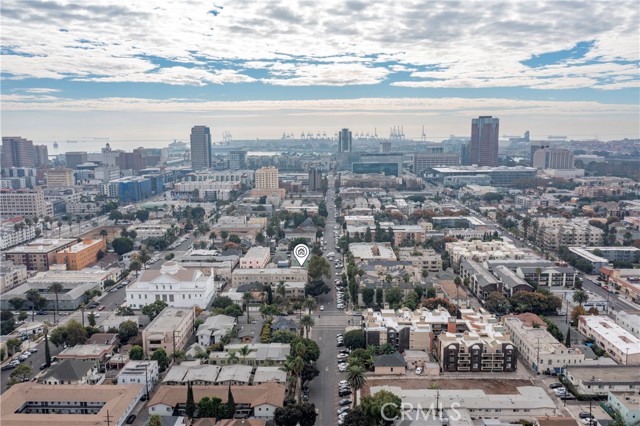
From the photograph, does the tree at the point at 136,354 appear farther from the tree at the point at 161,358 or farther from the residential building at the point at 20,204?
the residential building at the point at 20,204

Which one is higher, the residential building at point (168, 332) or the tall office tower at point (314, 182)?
the tall office tower at point (314, 182)

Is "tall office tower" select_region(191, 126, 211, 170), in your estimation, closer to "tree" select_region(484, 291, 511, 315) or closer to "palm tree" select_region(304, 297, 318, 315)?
"palm tree" select_region(304, 297, 318, 315)

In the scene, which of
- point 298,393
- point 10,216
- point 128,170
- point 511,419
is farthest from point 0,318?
point 128,170

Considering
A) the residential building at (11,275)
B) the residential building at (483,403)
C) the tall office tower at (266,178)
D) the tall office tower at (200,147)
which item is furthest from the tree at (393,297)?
the tall office tower at (200,147)

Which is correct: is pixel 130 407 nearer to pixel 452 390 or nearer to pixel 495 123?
pixel 452 390

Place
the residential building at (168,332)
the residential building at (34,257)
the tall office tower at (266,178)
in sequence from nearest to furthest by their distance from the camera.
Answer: the residential building at (168,332)
the residential building at (34,257)
the tall office tower at (266,178)

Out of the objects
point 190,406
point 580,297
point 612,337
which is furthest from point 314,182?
point 190,406

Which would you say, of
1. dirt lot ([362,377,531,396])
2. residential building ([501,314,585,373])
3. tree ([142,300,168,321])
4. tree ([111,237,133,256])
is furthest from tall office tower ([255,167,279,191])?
dirt lot ([362,377,531,396])
